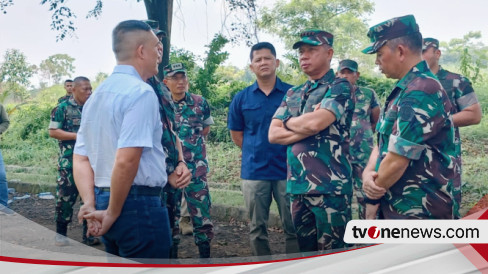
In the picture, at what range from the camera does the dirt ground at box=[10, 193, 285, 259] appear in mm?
1630

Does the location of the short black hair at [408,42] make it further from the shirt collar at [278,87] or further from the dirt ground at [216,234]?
the dirt ground at [216,234]

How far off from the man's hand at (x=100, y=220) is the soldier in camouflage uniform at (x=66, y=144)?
0.16 ft

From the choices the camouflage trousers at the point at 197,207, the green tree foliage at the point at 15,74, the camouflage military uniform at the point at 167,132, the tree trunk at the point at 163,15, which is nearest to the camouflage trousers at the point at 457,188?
the camouflage trousers at the point at 197,207

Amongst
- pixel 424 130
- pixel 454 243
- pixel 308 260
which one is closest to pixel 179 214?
pixel 308 260

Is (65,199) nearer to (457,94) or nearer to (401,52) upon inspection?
(401,52)

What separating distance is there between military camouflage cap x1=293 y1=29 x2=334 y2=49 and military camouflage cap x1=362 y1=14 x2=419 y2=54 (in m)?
0.16

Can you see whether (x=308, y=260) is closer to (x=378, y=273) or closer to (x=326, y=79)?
(x=378, y=273)

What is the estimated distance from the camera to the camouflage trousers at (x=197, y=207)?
6.38 feet

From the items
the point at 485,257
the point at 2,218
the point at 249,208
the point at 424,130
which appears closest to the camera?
the point at 2,218

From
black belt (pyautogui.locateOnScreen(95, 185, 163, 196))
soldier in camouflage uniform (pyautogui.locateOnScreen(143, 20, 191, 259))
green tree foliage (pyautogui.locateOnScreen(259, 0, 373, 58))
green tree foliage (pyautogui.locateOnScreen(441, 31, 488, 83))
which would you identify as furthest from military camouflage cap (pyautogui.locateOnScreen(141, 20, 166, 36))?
green tree foliage (pyautogui.locateOnScreen(441, 31, 488, 83))

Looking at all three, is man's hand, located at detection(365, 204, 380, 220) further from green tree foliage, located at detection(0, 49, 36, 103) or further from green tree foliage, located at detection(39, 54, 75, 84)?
green tree foliage, located at detection(0, 49, 36, 103)

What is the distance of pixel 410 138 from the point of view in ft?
5.80

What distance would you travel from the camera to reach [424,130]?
5.78ft

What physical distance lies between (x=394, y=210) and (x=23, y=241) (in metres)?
1.32
